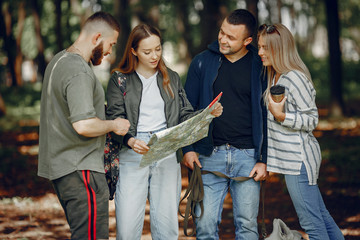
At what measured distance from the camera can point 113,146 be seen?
3.75 metres

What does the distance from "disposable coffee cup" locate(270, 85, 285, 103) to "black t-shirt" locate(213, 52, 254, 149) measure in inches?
16.5

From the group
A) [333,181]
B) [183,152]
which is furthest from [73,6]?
[183,152]

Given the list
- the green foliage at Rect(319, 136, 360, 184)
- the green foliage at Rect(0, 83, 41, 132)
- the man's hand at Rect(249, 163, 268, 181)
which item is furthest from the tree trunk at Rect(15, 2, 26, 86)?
the man's hand at Rect(249, 163, 268, 181)

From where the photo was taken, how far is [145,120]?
3754 millimetres

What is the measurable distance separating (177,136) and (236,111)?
754 millimetres

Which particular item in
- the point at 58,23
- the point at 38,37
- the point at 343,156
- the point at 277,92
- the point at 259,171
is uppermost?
the point at 38,37

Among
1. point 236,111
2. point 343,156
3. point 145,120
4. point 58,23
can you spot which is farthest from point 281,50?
point 58,23

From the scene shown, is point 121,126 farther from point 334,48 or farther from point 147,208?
point 334,48

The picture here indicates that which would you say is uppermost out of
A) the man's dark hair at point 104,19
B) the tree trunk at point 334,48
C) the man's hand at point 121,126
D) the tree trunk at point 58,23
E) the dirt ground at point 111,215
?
the tree trunk at point 58,23

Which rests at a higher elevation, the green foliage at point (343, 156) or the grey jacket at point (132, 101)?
the grey jacket at point (132, 101)

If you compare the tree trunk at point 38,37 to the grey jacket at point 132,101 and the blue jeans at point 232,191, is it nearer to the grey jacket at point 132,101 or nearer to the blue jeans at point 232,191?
the grey jacket at point 132,101

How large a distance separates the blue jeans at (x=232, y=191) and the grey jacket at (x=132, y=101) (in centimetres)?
54

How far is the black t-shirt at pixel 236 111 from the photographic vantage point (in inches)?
158

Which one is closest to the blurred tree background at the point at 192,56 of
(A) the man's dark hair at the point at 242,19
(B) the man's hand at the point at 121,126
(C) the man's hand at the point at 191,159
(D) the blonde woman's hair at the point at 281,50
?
(A) the man's dark hair at the point at 242,19
